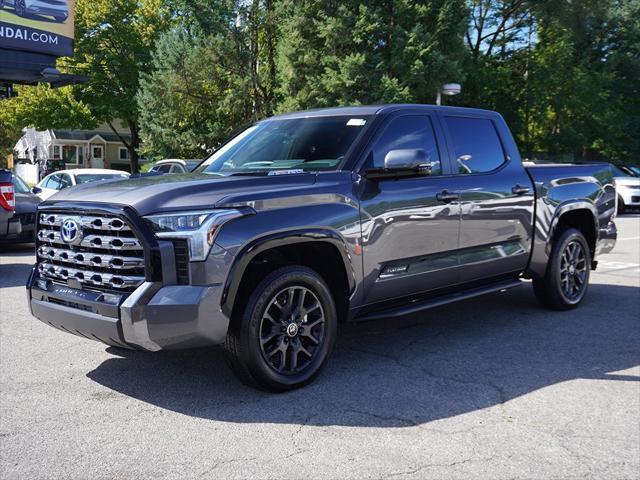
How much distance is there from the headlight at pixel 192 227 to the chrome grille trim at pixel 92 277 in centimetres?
32

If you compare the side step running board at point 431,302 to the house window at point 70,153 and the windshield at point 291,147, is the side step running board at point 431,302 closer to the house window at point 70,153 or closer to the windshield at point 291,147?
the windshield at point 291,147

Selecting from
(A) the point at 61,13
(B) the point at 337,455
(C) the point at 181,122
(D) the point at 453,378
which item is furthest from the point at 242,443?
(C) the point at 181,122

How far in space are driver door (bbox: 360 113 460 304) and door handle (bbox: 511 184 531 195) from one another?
Result: 2.99 feet

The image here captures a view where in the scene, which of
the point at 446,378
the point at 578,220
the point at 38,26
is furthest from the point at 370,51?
the point at 446,378

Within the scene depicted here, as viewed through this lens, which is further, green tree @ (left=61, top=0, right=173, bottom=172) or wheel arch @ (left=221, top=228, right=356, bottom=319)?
green tree @ (left=61, top=0, right=173, bottom=172)

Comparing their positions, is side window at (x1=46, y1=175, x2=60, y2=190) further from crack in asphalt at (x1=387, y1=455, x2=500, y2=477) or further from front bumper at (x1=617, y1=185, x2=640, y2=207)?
front bumper at (x1=617, y1=185, x2=640, y2=207)

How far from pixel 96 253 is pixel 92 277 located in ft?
0.49

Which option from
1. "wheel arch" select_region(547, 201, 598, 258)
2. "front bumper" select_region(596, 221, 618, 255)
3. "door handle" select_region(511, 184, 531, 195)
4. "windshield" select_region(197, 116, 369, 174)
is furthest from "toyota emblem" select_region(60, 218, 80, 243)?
"front bumper" select_region(596, 221, 618, 255)

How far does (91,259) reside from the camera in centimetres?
421

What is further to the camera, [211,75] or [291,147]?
[211,75]

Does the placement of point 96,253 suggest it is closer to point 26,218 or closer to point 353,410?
point 353,410

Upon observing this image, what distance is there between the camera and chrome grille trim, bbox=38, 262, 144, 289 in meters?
4.04

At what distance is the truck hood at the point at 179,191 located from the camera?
406cm

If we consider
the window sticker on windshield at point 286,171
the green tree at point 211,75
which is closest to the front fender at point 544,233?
the window sticker on windshield at point 286,171
